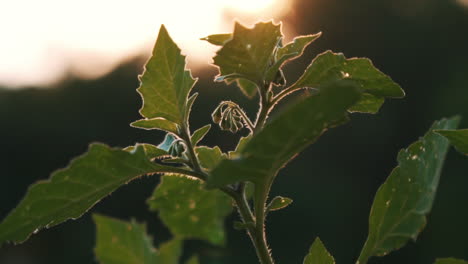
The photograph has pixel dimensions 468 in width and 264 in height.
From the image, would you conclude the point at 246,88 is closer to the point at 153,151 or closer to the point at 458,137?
the point at 153,151

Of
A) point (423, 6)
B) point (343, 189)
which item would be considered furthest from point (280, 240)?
point (423, 6)

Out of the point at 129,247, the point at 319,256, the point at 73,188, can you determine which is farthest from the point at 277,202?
the point at 129,247

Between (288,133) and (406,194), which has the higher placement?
(288,133)

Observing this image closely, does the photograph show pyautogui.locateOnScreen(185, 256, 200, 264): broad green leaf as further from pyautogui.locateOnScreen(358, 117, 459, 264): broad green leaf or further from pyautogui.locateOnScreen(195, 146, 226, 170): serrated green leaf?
pyautogui.locateOnScreen(195, 146, 226, 170): serrated green leaf

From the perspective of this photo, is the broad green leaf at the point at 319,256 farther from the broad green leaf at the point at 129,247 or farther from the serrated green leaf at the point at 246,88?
the broad green leaf at the point at 129,247

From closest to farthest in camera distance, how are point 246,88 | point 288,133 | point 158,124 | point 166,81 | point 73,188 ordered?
point 288,133
point 73,188
point 166,81
point 158,124
point 246,88

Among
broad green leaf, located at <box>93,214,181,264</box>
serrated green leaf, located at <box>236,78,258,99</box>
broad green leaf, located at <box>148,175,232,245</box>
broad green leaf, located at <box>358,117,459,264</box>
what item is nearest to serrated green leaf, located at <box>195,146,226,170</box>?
broad green leaf, located at <box>148,175,232,245</box>

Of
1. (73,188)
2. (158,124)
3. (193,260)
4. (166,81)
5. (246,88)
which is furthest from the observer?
Answer: (246,88)
